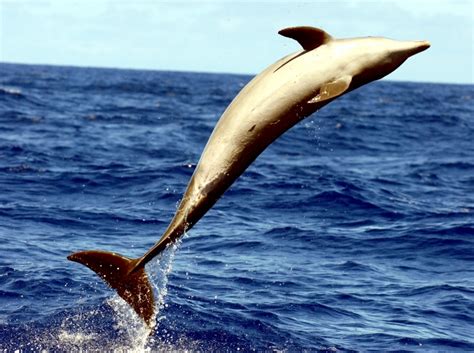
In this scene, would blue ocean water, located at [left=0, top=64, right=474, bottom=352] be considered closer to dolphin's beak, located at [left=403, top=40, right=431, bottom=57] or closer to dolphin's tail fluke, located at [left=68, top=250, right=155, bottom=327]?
dolphin's tail fluke, located at [left=68, top=250, right=155, bottom=327]

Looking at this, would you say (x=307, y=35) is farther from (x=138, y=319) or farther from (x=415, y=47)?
(x=138, y=319)

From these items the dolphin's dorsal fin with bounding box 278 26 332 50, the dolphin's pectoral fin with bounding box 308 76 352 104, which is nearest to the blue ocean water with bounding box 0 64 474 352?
the dolphin's pectoral fin with bounding box 308 76 352 104

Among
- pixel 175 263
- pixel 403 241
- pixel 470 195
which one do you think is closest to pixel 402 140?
pixel 470 195

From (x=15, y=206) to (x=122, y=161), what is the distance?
7.04 meters

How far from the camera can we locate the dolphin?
25.7 feet

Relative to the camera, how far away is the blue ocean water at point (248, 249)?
10.4 meters

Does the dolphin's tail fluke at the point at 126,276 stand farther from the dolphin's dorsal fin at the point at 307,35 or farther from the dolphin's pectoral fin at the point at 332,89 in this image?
the dolphin's dorsal fin at the point at 307,35

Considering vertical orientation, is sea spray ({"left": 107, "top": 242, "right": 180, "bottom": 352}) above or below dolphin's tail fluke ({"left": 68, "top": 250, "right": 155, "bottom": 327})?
below

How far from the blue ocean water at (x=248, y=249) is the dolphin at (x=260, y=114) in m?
1.10

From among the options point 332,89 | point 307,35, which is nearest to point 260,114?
point 332,89

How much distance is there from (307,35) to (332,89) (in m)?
0.61

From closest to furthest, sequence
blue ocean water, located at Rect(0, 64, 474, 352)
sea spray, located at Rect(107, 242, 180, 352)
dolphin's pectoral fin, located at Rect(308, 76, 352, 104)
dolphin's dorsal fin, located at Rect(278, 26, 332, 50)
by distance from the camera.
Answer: dolphin's pectoral fin, located at Rect(308, 76, 352, 104)
dolphin's dorsal fin, located at Rect(278, 26, 332, 50)
sea spray, located at Rect(107, 242, 180, 352)
blue ocean water, located at Rect(0, 64, 474, 352)

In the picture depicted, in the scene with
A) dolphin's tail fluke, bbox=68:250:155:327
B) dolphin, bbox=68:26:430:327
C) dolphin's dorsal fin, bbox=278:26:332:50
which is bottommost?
dolphin's tail fluke, bbox=68:250:155:327

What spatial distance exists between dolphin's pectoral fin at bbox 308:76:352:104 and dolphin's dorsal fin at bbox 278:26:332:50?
0.43 meters
